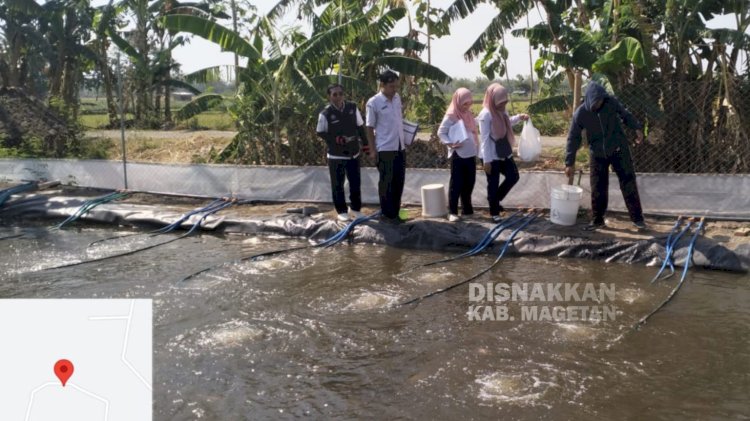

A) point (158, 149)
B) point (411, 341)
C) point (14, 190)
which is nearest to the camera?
point (411, 341)

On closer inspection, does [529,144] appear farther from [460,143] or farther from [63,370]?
[63,370]

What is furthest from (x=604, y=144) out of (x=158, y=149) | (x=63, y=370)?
(x=158, y=149)

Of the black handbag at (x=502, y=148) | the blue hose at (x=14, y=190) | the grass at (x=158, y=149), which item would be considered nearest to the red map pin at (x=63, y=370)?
the black handbag at (x=502, y=148)

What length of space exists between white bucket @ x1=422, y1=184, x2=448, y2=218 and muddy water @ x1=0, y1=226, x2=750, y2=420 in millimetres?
935

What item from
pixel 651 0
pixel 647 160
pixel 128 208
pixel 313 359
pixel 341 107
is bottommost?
pixel 313 359

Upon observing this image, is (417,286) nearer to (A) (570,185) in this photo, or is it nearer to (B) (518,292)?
(B) (518,292)

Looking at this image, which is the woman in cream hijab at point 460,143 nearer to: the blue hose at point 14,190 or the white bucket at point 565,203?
the white bucket at point 565,203

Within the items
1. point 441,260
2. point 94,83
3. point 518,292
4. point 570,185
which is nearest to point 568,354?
point 518,292

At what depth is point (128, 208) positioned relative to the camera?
9.32 metres

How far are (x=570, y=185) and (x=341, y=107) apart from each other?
2811 mm

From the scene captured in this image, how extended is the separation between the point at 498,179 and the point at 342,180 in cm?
190

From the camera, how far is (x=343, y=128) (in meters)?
7.93

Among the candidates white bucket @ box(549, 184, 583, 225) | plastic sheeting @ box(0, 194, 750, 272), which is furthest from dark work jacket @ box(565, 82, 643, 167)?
plastic sheeting @ box(0, 194, 750, 272)

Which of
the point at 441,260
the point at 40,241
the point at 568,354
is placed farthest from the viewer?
the point at 40,241
